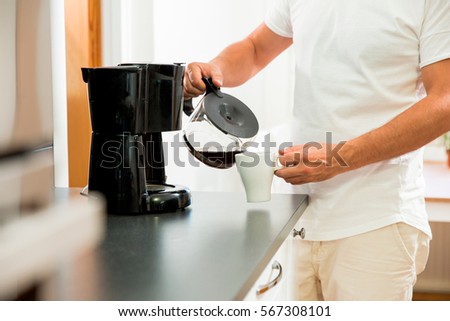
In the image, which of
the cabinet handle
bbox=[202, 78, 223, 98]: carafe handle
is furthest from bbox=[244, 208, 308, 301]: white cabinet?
bbox=[202, 78, 223, 98]: carafe handle

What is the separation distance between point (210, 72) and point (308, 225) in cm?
44

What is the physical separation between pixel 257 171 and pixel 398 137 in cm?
31

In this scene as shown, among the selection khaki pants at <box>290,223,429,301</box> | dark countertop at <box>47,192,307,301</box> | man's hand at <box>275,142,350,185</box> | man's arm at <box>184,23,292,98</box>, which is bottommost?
khaki pants at <box>290,223,429,301</box>

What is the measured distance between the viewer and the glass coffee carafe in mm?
1342

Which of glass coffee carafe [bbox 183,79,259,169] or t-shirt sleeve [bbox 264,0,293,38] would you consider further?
t-shirt sleeve [bbox 264,0,293,38]

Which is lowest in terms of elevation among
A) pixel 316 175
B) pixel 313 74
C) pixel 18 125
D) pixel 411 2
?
pixel 316 175

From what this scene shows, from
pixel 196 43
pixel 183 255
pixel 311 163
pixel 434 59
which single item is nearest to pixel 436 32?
pixel 434 59

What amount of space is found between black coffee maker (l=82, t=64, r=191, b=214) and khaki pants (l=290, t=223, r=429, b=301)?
1.39 ft

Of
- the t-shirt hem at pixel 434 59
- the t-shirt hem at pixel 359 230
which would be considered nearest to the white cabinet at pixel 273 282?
the t-shirt hem at pixel 359 230

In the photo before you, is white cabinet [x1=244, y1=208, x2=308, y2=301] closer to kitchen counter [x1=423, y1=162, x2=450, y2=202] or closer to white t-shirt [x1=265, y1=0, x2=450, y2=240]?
white t-shirt [x1=265, y1=0, x2=450, y2=240]

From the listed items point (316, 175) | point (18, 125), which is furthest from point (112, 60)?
point (316, 175)

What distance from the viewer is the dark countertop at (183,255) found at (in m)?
0.89

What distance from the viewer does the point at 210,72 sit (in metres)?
1.47
